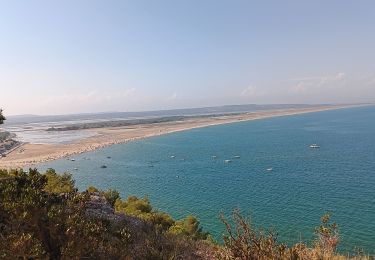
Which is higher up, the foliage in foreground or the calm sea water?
the foliage in foreground

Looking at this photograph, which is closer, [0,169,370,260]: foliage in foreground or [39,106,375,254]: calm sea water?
[0,169,370,260]: foliage in foreground

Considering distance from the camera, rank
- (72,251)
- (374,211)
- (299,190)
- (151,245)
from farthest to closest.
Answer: (299,190)
(374,211)
(151,245)
(72,251)

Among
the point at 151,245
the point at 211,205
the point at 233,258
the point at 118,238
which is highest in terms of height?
the point at 233,258

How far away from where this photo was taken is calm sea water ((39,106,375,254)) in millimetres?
48656

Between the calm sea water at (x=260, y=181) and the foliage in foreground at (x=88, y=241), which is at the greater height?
the foliage in foreground at (x=88, y=241)

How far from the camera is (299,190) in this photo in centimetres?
6400

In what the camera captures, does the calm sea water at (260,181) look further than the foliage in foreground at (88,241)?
Yes

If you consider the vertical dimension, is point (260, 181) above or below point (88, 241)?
below

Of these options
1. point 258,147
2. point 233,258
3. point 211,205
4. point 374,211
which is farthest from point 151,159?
point 233,258

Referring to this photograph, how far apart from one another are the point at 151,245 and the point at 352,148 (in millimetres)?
107647

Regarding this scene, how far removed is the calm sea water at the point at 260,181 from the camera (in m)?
48.7

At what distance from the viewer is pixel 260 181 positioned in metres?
72.7

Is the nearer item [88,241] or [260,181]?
[88,241]

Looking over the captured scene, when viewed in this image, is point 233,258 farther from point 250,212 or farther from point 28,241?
point 250,212
